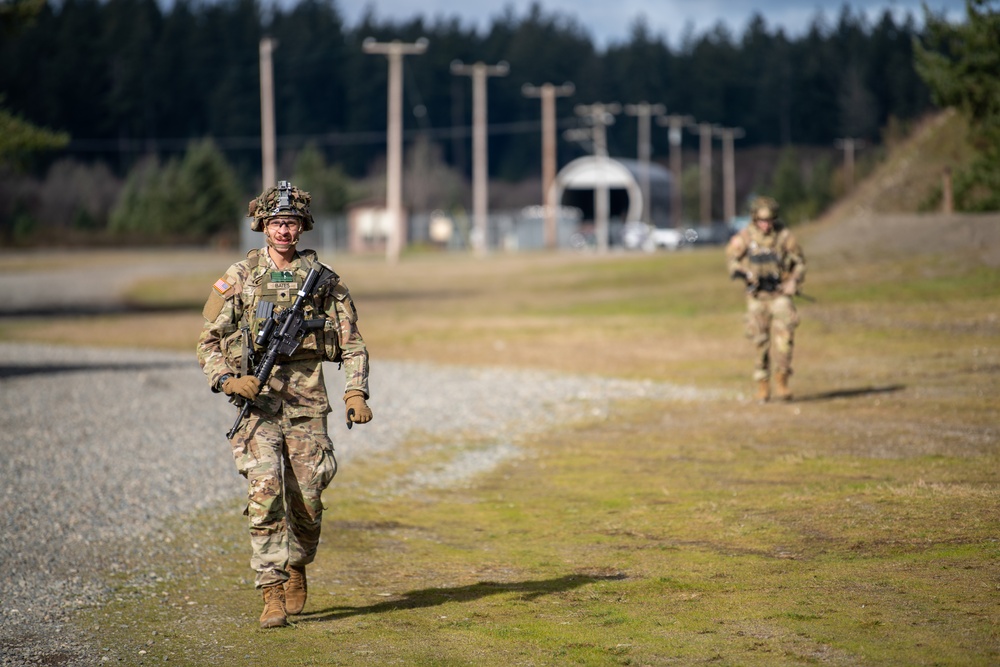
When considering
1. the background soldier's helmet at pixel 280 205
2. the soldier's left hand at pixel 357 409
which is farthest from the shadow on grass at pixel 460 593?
the background soldier's helmet at pixel 280 205

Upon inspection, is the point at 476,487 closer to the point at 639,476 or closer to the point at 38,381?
the point at 639,476

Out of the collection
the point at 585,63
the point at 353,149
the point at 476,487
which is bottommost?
the point at 476,487

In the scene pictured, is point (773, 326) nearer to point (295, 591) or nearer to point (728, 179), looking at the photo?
point (295, 591)

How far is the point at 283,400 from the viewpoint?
291 inches

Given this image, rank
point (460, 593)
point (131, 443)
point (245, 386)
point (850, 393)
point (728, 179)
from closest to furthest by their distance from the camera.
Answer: point (245, 386), point (460, 593), point (131, 443), point (850, 393), point (728, 179)

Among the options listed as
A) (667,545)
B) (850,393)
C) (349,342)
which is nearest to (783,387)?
(850,393)

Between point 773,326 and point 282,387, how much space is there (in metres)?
9.44

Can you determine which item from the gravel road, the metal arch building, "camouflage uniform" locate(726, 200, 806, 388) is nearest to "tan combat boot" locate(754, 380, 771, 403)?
"camouflage uniform" locate(726, 200, 806, 388)

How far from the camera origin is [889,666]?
19.7 feet

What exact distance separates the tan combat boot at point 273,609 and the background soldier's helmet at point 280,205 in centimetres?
178

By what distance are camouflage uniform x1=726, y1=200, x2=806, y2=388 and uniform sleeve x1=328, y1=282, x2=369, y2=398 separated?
8.56 meters

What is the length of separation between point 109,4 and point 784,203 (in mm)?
75172

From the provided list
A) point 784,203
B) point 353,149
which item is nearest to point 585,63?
point 353,149

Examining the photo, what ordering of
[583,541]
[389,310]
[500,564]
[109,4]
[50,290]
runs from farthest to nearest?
1. [109,4]
2. [50,290]
3. [389,310]
4. [583,541]
5. [500,564]
